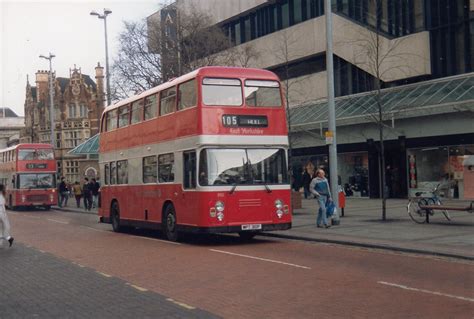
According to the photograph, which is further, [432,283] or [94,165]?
[94,165]

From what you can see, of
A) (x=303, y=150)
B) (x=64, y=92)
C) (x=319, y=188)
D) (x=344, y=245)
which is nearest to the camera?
(x=344, y=245)

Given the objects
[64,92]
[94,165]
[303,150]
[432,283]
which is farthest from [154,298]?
[64,92]

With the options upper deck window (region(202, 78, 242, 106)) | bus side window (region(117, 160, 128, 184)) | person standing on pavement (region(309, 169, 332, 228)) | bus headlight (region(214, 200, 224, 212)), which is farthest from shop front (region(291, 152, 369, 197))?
bus headlight (region(214, 200, 224, 212))

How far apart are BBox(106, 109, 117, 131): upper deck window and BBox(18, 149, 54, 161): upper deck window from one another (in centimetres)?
2118

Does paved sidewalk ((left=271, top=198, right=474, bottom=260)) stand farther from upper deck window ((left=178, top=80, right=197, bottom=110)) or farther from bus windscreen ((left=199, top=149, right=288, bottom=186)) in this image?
upper deck window ((left=178, top=80, right=197, bottom=110))

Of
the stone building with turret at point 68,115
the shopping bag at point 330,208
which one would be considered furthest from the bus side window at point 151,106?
the stone building with turret at point 68,115

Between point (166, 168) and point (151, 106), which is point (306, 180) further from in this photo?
point (166, 168)

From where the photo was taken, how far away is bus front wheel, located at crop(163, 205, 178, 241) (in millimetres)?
18219

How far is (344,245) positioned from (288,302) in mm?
7426

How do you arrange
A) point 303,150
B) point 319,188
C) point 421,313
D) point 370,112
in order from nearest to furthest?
point 421,313 → point 319,188 → point 370,112 → point 303,150

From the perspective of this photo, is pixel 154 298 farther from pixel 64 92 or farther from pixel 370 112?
pixel 64 92

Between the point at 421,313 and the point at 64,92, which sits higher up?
the point at 64,92

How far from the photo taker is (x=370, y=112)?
32031mm

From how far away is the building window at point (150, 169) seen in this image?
63.5 feet
